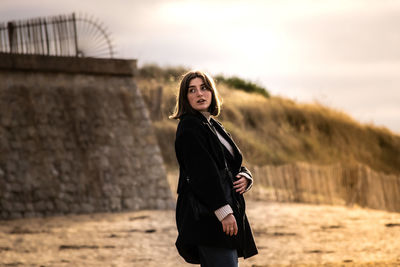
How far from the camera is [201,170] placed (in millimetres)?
3488

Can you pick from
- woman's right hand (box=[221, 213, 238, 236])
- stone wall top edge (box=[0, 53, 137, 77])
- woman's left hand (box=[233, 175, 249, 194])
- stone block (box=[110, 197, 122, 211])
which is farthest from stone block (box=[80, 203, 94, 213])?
woman's right hand (box=[221, 213, 238, 236])

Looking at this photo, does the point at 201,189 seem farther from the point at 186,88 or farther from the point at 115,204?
the point at 115,204

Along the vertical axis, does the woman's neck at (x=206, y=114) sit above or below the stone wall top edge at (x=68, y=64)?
below

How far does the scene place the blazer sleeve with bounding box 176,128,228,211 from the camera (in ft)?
11.3

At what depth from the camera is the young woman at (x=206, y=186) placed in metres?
3.48

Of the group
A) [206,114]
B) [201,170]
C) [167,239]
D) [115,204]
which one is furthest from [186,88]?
[115,204]

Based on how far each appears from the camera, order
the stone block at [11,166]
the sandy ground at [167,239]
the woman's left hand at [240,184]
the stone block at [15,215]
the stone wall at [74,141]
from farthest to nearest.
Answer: the stone wall at [74,141], the stone block at [11,166], the stone block at [15,215], the sandy ground at [167,239], the woman's left hand at [240,184]

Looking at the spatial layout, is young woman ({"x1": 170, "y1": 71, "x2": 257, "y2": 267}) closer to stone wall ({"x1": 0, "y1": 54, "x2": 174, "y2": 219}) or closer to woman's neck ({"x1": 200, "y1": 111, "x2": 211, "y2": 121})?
woman's neck ({"x1": 200, "y1": 111, "x2": 211, "y2": 121})

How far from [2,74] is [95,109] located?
202 cm

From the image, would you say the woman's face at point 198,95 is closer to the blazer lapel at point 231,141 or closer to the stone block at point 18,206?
the blazer lapel at point 231,141

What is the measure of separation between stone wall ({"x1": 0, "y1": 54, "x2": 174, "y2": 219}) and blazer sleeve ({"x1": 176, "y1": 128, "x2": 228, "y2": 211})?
30.2 feet

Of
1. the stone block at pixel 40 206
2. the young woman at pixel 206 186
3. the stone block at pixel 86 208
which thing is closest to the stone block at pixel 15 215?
A: the stone block at pixel 40 206

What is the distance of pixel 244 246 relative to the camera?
3646 millimetres

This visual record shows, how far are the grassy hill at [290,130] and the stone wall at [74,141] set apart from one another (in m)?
9.35
